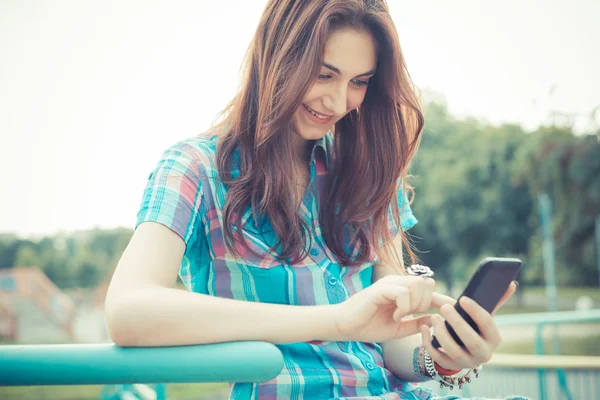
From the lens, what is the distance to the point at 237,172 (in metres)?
1.24

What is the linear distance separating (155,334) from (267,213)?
0.43 meters

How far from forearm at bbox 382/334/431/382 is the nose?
0.52 meters

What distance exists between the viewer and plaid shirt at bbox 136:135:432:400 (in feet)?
3.57

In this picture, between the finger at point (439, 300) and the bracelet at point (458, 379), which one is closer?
the finger at point (439, 300)

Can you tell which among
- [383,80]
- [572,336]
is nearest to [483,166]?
[572,336]

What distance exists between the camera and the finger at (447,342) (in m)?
1.02

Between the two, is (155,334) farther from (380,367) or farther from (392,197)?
(392,197)

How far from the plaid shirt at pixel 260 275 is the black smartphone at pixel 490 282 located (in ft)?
0.94

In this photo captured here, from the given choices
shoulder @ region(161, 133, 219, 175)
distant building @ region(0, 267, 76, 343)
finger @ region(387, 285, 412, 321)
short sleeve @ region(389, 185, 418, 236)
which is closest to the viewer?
finger @ region(387, 285, 412, 321)

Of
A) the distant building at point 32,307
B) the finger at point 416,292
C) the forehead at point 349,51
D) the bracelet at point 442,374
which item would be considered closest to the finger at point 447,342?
the finger at point 416,292

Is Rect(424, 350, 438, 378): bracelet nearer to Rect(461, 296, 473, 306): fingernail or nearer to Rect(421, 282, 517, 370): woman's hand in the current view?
Rect(421, 282, 517, 370): woman's hand

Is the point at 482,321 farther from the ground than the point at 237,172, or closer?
closer

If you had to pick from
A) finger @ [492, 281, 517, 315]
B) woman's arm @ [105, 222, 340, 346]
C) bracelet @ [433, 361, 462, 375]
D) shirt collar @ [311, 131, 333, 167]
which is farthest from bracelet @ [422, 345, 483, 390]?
shirt collar @ [311, 131, 333, 167]

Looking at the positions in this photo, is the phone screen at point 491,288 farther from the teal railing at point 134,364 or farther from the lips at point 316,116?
the lips at point 316,116
